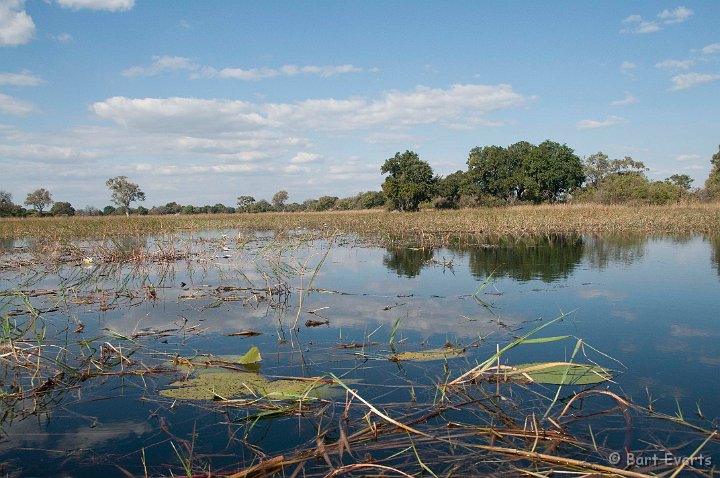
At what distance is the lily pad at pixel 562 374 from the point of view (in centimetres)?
330

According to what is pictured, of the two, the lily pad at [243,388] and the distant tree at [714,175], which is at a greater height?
the distant tree at [714,175]

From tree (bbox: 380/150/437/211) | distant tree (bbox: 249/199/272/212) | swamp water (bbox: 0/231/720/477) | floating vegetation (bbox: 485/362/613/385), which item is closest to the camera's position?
swamp water (bbox: 0/231/720/477)

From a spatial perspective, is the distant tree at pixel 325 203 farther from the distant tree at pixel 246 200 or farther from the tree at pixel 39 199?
the tree at pixel 39 199

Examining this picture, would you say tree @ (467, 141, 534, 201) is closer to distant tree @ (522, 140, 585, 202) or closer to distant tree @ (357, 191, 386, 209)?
distant tree @ (522, 140, 585, 202)

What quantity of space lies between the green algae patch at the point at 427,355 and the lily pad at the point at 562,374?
2.01 ft

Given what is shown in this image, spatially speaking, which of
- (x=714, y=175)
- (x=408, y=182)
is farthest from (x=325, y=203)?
(x=714, y=175)

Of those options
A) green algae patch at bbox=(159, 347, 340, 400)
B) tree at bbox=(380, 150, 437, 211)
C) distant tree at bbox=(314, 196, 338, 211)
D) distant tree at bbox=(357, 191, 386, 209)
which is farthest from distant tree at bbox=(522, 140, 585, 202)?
green algae patch at bbox=(159, 347, 340, 400)

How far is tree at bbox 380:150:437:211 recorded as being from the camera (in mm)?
43406

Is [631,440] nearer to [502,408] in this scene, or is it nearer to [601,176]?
[502,408]

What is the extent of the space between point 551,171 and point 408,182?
12905 mm

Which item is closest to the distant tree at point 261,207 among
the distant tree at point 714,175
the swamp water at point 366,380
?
the distant tree at point 714,175

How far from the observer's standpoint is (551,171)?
43.3 m

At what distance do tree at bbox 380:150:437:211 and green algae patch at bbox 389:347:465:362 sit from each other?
3919cm

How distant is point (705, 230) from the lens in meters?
16.9
